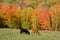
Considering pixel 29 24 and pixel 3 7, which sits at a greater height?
pixel 3 7

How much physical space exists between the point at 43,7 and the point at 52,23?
1056 cm

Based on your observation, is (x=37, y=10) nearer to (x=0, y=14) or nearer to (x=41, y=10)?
(x=41, y=10)

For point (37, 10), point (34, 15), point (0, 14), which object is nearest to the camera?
point (0, 14)

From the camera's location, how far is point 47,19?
204 ft

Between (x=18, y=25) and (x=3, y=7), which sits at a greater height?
(x=3, y=7)

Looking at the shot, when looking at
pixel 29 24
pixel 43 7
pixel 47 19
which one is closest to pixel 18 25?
pixel 29 24

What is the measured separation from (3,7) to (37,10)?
10349 mm

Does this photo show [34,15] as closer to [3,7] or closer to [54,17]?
[54,17]

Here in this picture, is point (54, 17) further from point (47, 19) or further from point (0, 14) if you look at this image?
point (0, 14)

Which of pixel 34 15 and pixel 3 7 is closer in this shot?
pixel 34 15

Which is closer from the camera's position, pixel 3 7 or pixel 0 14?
pixel 0 14

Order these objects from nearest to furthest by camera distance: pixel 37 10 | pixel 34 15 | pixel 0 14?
1. pixel 0 14
2. pixel 34 15
3. pixel 37 10

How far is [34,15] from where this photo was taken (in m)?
62.9

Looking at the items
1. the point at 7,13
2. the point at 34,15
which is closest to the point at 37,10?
the point at 34,15
